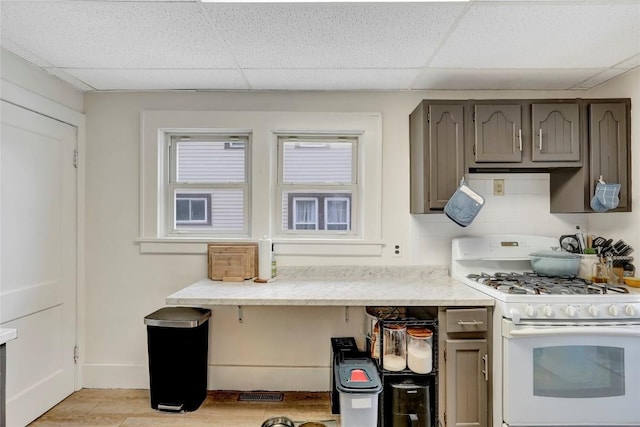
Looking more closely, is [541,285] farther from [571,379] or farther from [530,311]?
[571,379]

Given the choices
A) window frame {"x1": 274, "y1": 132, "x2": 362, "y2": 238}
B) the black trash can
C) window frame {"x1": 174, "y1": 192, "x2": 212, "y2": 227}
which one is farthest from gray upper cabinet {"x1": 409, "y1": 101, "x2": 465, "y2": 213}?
the black trash can

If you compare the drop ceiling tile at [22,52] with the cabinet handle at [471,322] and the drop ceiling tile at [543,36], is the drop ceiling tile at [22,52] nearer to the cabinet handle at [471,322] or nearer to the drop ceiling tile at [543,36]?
the drop ceiling tile at [543,36]

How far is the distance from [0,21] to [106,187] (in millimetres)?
1222

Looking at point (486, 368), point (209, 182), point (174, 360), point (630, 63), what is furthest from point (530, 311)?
point (209, 182)

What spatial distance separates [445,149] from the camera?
2.39 m

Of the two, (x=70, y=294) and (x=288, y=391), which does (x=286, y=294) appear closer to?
(x=288, y=391)

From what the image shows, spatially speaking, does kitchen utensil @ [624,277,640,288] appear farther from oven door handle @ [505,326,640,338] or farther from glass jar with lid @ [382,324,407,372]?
glass jar with lid @ [382,324,407,372]

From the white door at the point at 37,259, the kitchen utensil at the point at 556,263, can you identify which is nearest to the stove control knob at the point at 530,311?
the kitchen utensil at the point at 556,263

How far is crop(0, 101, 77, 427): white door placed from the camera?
7.10ft

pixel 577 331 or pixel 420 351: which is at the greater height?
pixel 577 331

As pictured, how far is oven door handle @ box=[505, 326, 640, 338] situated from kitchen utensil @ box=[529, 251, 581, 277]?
1.69 feet

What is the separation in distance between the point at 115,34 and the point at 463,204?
2157 millimetres

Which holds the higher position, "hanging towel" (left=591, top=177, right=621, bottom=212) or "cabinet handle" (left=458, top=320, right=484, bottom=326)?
"hanging towel" (left=591, top=177, right=621, bottom=212)

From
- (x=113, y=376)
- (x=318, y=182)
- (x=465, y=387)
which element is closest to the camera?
(x=465, y=387)
